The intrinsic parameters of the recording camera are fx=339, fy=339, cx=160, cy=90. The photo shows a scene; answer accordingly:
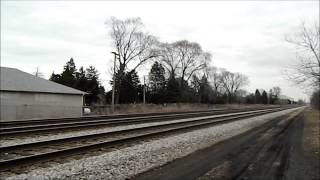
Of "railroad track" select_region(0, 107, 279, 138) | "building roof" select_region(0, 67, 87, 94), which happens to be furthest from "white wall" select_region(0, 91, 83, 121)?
"railroad track" select_region(0, 107, 279, 138)

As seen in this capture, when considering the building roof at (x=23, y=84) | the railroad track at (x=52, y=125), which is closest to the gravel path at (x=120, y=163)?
the railroad track at (x=52, y=125)

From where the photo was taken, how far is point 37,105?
117ft

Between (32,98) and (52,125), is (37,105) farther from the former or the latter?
(52,125)

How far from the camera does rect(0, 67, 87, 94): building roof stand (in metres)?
35.4

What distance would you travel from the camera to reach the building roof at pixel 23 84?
35375 millimetres

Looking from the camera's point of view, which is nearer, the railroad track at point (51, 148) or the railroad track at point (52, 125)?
the railroad track at point (51, 148)

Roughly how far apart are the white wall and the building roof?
47 cm

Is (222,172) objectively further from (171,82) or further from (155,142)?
(171,82)

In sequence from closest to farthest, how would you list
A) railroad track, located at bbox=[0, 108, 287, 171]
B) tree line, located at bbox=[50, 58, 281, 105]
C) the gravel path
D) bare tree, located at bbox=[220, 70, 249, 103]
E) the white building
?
the gravel path, railroad track, located at bbox=[0, 108, 287, 171], the white building, tree line, located at bbox=[50, 58, 281, 105], bare tree, located at bbox=[220, 70, 249, 103]

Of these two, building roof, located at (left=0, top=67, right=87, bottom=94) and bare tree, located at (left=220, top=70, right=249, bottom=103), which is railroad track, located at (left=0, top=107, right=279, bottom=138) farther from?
bare tree, located at (left=220, top=70, right=249, bottom=103)

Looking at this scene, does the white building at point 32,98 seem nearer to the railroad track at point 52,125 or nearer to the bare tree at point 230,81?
the railroad track at point 52,125

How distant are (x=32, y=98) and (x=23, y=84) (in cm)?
211

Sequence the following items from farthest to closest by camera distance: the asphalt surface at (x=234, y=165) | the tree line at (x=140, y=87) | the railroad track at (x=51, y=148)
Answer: the tree line at (x=140, y=87), the railroad track at (x=51, y=148), the asphalt surface at (x=234, y=165)

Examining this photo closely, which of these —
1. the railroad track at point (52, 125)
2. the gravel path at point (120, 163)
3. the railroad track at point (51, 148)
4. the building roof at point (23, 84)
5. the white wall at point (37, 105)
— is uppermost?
the building roof at point (23, 84)
